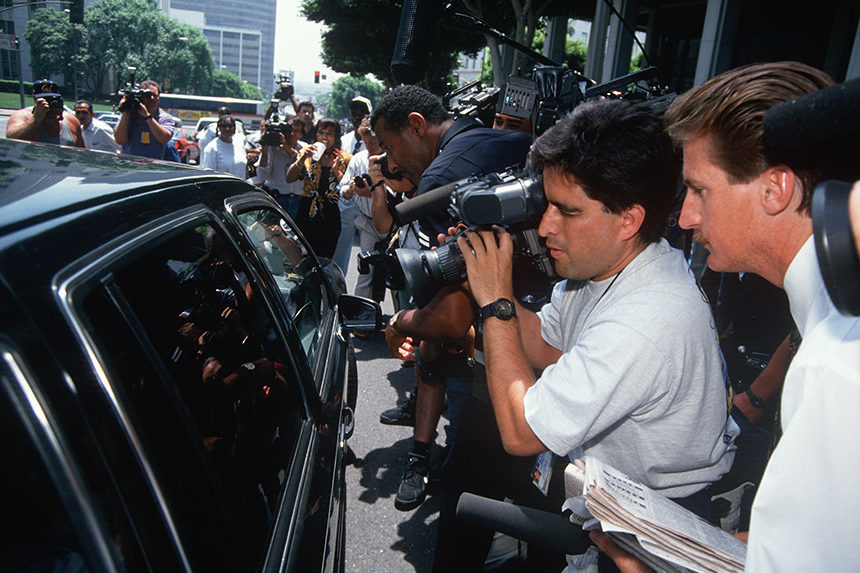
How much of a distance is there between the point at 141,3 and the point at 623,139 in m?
96.7

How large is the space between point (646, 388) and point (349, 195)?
4.27 m

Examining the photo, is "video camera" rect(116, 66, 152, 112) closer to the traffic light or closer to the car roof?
the car roof

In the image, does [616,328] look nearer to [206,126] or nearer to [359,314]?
[359,314]

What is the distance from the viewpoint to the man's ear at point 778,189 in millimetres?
969

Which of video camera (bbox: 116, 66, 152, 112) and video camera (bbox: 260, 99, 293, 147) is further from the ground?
video camera (bbox: 116, 66, 152, 112)

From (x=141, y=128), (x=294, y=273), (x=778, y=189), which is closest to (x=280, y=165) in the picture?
(x=141, y=128)

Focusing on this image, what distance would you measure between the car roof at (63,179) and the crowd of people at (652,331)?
0.88 metres

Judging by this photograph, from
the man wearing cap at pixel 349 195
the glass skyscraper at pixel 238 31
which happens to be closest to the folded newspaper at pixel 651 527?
the man wearing cap at pixel 349 195

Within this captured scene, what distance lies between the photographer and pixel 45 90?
6004 mm

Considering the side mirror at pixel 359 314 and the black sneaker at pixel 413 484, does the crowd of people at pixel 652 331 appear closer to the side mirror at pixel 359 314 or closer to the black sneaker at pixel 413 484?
the side mirror at pixel 359 314

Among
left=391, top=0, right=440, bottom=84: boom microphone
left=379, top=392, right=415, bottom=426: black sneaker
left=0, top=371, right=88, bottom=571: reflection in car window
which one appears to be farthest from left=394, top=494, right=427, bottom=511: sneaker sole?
left=391, top=0, right=440, bottom=84: boom microphone

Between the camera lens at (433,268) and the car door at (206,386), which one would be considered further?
the camera lens at (433,268)

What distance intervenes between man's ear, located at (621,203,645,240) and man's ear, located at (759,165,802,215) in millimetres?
433

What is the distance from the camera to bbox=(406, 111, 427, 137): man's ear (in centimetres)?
279
